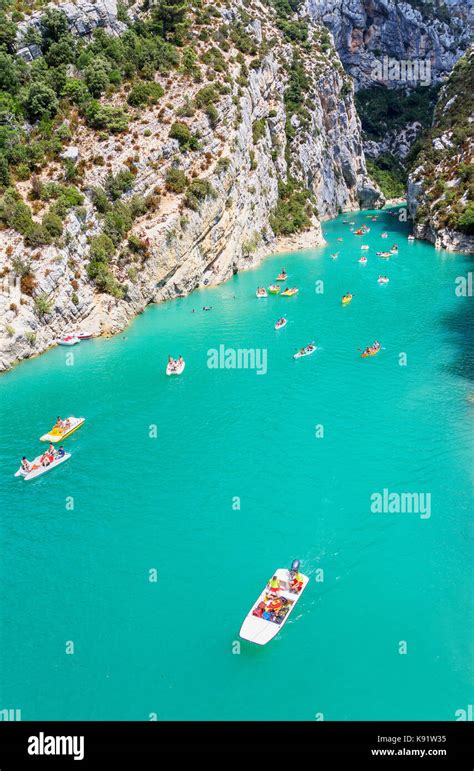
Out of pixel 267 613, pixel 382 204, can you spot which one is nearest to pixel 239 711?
pixel 267 613

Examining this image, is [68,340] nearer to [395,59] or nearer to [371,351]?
[371,351]

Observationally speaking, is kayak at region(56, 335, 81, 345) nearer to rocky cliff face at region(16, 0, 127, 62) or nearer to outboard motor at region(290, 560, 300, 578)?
outboard motor at region(290, 560, 300, 578)

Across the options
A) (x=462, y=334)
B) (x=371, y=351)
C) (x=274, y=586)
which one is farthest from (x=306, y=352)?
(x=274, y=586)

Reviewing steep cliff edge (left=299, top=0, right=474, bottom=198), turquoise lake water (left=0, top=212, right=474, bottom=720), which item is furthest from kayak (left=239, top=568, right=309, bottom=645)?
steep cliff edge (left=299, top=0, right=474, bottom=198)

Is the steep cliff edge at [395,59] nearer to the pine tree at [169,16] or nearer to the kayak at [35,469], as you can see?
the pine tree at [169,16]

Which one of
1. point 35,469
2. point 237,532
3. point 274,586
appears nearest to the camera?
point 274,586

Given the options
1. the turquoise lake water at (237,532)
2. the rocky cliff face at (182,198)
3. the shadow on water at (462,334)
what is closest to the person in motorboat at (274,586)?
the turquoise lake water at (237,532)

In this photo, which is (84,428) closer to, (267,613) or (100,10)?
(267,613)
